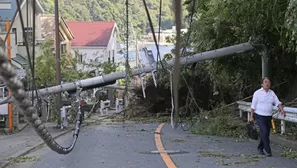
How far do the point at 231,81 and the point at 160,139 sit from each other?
32.0 ft

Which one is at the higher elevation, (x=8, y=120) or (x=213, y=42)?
(x=213, y=42)

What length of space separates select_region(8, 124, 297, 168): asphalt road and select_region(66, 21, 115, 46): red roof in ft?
150

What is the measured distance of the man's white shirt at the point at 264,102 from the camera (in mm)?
11380

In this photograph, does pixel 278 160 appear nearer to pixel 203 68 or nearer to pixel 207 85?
pixel 203 68

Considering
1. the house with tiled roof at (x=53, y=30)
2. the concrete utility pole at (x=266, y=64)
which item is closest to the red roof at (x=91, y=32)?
the house with tiled roof at (x=53, y=30)

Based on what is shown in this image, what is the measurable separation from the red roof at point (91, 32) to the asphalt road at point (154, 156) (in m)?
45.7

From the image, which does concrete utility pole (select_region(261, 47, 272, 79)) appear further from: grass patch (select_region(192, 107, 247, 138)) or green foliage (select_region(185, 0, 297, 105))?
grass patch (select_region(192, 107, 247, 138))

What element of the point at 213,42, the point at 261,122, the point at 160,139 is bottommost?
the point at 160,139

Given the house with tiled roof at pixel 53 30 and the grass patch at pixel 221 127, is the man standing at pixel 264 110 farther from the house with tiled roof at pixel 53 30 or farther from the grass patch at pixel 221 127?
the house with tiled roof at pixel 53 30

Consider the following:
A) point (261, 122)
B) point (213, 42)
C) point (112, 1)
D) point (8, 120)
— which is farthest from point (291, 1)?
point (8, 120)

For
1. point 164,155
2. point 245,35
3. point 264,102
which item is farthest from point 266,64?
point 164,155

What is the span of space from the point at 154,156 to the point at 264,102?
2755 mm

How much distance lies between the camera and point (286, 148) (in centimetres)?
1237

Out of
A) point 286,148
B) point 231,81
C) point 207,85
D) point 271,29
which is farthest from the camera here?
point 207,85
